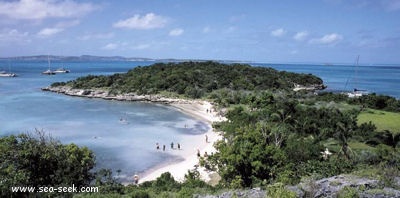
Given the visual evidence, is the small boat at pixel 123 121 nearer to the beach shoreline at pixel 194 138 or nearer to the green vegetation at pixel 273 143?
the beach shoreline at pixel 194 138

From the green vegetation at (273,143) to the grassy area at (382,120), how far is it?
1.65 feet

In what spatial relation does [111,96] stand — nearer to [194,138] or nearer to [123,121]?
[123,121]

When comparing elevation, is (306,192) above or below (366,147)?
above

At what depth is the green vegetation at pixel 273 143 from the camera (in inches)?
818

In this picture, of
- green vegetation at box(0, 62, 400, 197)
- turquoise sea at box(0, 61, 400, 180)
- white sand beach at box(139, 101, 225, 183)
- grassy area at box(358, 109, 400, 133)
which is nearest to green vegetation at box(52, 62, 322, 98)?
green vegetation at box(0, 62, 400, 197)

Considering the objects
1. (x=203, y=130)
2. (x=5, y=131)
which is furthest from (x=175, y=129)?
(x=5, y=131)

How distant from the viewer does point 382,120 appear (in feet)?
175

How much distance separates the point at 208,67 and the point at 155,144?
7499cm

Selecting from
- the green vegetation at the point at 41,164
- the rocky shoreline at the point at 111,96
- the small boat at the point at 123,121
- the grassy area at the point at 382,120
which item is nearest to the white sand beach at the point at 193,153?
the green vegetation at the point at 41,164

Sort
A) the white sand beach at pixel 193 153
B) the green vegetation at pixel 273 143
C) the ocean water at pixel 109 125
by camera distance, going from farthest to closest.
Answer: the ocean water at pixel 109 125, the white sand beach at pixel 193 153, the green vegetation at pixel 273 143

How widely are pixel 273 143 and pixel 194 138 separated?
54.9ft

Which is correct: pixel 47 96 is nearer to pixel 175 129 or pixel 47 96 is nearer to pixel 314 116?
pixel 175 129

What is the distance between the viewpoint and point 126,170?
3584cm

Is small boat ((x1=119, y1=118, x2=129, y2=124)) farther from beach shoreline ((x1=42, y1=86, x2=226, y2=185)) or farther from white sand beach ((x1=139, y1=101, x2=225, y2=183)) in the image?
white sand beach ((x1=139, y1=101, x2=225, y2=183))
